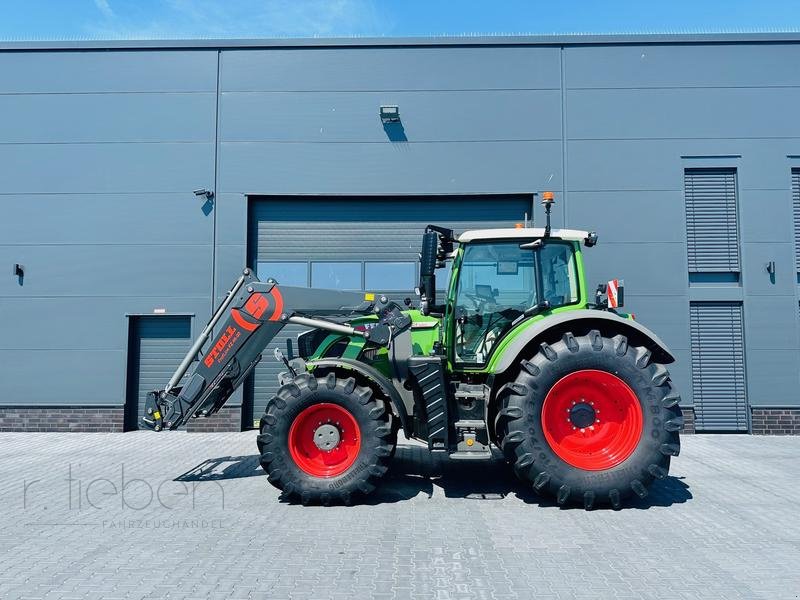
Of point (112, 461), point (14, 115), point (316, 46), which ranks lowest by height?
point (112, 461)

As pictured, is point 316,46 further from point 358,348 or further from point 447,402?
point 447,402

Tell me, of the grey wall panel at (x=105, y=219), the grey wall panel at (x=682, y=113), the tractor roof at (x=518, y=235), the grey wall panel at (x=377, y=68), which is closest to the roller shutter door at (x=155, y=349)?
the grey wall panel at (x=105, y=219)

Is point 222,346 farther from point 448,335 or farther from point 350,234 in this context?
point 350,234

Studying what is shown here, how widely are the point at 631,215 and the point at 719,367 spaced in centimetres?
324

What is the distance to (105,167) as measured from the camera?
9289 mm

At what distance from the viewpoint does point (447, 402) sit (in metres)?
5.27

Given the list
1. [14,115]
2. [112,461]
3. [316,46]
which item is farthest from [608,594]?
[14,115]

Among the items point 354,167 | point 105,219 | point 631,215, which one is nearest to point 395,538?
point 354,167

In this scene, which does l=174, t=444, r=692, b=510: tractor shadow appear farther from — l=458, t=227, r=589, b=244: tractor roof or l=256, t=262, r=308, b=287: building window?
l=256, t=262, r=308, b=287: building window

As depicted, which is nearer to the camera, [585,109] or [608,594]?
[608,594]

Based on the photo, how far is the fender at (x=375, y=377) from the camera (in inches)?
203

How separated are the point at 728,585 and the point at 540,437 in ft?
5.91

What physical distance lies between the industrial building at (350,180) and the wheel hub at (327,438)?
14.6 feet

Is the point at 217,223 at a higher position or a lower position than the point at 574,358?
higher
